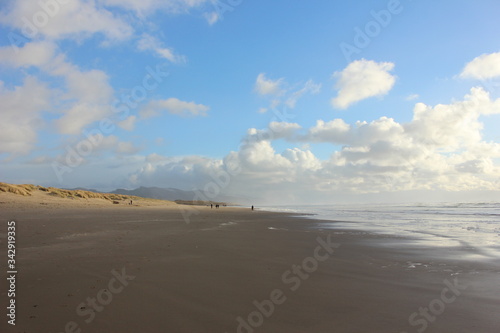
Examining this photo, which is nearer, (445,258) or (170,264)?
(170,264)

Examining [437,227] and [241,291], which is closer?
[241,291]

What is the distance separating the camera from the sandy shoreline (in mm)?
4574

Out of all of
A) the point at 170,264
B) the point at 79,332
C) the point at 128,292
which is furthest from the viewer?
the point at 170,264

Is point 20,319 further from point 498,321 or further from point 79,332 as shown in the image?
point 498,321

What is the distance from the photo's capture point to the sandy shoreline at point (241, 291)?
457 centimetres

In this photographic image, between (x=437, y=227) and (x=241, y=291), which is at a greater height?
(x=437, y=227)

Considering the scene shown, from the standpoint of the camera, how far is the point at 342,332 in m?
4.34

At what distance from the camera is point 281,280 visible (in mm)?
7133

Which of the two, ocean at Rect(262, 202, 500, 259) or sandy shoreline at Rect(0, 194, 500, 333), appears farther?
ocean at Rect(262, 202, 500, 259)

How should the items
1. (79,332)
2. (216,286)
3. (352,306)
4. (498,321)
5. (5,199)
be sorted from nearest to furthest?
(79,332)
(498,321)
(352,306)
(216,286)
(5,199)

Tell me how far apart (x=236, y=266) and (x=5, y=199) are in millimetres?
35800

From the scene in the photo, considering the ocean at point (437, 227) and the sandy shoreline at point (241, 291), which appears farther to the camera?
the ocean at point (437, 227)

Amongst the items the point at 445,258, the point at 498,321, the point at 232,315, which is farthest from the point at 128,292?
the point at 445,258

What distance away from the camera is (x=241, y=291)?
6172 millimetres
